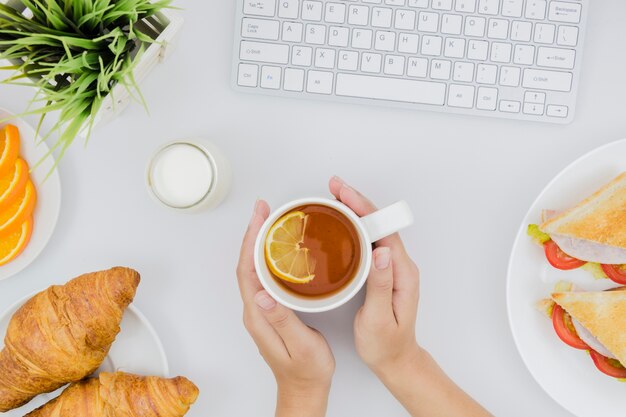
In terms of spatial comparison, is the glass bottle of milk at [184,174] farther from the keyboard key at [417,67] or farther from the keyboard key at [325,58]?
the keyboard key at [417,67]

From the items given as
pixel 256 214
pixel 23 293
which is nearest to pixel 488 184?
pixel 256 214

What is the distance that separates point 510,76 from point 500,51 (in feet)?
0.13

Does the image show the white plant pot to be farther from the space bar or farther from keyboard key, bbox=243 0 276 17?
the space bar

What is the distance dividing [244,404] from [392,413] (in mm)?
235

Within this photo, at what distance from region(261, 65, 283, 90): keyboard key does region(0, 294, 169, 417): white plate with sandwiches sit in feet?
1.28

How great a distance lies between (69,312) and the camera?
854 millimetres

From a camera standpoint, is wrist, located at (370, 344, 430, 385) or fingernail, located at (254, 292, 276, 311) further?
wrist, located at (370, 344, 430, 385)

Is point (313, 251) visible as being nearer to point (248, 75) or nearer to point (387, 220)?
point (387, 220)

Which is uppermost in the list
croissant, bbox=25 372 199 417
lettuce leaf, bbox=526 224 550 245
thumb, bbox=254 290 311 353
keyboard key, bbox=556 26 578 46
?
keyboard key, bbox=556 26 578 46

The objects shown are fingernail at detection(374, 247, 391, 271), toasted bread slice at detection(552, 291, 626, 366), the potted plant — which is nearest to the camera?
the potted plant

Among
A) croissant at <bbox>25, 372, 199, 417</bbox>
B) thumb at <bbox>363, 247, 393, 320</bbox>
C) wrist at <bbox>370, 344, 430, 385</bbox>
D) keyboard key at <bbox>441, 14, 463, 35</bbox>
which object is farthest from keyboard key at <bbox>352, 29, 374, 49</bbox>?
croissant at <bbox>25, 372, 199, 417</bbox>

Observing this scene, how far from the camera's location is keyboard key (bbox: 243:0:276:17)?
2.90ft

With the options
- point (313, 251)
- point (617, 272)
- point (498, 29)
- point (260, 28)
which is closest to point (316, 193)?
point (313, 251)

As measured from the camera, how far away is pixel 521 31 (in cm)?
88
